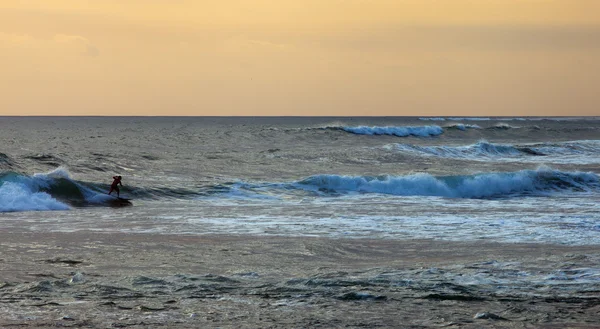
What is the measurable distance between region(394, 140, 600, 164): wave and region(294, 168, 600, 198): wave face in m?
12.4

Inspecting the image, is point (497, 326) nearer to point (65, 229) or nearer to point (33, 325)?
point (33, 325)

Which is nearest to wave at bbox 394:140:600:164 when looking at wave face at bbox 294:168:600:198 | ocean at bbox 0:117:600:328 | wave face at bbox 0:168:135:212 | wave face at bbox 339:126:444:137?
wave face at bbox 294:168:600:198

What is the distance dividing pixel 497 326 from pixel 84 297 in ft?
14.4

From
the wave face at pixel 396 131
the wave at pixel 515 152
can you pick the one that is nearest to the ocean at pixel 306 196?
the wave at pixel 515 152

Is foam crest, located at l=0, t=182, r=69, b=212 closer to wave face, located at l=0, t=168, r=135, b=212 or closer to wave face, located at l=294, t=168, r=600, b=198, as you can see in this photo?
wave face, located at l=0, t=168, r=135, b=212

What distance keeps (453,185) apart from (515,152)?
23.3 m

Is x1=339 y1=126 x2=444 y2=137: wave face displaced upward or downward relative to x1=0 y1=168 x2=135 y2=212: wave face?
upward

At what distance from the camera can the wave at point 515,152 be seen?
136ft

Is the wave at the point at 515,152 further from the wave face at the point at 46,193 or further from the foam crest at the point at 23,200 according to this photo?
the foam crest at the point at 23,200

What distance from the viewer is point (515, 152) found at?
46875mm

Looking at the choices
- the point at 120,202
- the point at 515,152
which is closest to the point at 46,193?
the point at 120,202

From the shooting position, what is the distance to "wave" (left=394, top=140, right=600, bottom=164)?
41.4m

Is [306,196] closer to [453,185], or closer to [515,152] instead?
[453,185]

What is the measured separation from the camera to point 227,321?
7422 millimetres
